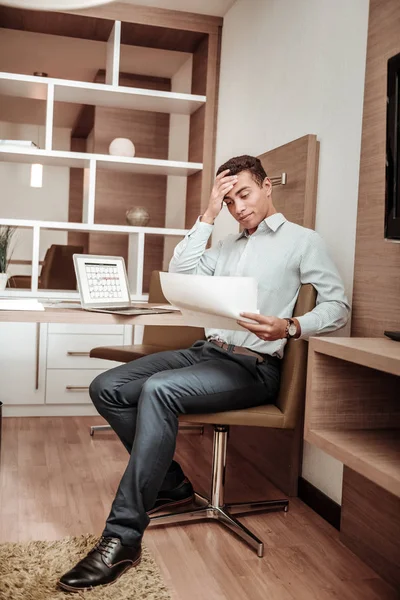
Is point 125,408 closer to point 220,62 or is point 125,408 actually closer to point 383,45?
point 383,45

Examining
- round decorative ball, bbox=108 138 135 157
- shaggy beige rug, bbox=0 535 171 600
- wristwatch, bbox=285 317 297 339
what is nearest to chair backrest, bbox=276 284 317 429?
wristwatch, bbox=285 317 297 339

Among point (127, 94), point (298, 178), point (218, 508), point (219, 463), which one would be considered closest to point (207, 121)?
point (127, 94)

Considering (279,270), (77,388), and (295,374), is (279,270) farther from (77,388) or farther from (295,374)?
(77,388)

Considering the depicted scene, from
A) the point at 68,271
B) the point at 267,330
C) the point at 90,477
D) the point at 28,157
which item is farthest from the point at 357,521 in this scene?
the point at 68,271

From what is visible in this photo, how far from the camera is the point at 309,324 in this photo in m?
2.02

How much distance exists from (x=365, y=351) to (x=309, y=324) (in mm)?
556

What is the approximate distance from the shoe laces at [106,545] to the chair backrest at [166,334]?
1536 millimetres

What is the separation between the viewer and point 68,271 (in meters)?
4.69

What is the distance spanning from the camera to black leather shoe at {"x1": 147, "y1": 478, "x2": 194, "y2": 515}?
235 centimetres

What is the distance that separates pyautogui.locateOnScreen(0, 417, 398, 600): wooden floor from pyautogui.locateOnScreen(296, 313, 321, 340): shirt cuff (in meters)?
0.69

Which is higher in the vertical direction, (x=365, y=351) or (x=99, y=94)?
(x=99, y=94)

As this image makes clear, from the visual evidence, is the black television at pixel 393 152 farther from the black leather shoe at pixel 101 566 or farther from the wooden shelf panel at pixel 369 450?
the black leather shoe at pixel 101 566

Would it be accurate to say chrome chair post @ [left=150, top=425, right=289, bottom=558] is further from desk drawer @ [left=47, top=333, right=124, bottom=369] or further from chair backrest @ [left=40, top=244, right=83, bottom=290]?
chair backrest @ [left=40, top=244, right=83, bottom=290]

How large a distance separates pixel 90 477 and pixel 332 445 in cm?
139
